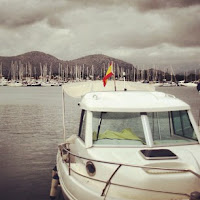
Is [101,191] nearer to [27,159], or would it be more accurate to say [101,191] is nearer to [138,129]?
[138,129]

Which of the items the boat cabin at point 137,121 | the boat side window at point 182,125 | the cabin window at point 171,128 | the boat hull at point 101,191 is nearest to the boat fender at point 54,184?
the boat hull at point 101,191

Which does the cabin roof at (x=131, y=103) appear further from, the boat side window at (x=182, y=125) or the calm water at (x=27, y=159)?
the calm water at (x=27, y=159)

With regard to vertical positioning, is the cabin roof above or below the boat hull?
above

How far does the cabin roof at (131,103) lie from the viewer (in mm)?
9367

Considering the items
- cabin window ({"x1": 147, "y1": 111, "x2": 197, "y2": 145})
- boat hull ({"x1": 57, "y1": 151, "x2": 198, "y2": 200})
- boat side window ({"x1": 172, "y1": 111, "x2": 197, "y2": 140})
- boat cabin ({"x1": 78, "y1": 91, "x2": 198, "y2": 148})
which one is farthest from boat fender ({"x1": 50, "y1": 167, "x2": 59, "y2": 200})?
boat side window ({"x1": 172, "y1": 111, "x2": 197, "y2": 140})

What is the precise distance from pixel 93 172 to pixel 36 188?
7.22m

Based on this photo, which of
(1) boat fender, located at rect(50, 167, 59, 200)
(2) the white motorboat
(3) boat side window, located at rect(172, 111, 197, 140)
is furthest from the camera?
(1) boat fender, located at rect(50, 167, 59, 200)

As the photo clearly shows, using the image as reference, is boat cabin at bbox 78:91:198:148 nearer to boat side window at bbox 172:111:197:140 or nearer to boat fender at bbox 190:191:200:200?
boat side window at bbox 172:111:197:140

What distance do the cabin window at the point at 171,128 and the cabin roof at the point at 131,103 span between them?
0.28m

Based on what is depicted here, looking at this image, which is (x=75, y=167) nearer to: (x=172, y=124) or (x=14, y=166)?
(x=172, y=124)

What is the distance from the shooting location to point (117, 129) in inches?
381

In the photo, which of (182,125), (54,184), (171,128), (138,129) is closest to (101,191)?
(138,129)

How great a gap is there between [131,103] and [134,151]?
156 centimetres

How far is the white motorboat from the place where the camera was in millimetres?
7695
